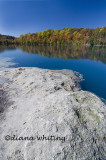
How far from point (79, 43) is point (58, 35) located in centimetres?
2429

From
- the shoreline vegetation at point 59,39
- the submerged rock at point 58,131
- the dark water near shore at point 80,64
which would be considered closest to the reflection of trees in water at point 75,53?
the dark water near shore at point 80,64

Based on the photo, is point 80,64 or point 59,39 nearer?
point 80,64

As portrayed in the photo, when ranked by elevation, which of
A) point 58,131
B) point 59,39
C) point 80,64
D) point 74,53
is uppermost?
point 59,39

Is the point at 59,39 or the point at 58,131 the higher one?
the point at 59,39

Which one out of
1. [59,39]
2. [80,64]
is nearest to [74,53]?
[80,64]

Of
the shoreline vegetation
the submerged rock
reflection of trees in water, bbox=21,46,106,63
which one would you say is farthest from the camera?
the shoreline vegetation

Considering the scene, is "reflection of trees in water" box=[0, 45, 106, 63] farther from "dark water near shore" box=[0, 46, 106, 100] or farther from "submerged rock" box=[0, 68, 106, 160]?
"submerged rock" box=[0, 68, 106, 160]

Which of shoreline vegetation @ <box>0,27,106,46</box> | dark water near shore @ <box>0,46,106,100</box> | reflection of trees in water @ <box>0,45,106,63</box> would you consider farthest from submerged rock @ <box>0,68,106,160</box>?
shoreline vegetation @ <box>0,27,106,46</box>

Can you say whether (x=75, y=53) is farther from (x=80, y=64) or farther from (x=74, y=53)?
(x=80, y=64)

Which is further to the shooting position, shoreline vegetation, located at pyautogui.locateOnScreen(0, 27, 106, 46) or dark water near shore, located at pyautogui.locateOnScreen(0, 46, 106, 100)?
shoreline vegetation, located at pyautogui.locateOnScreen(0, 27, 106, 46)

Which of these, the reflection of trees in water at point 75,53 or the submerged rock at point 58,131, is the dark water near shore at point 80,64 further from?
the submerged rock at point 58,131

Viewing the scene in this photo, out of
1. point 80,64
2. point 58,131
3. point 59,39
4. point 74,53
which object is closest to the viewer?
point 58,131

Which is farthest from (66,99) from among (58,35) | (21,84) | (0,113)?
(58,35)

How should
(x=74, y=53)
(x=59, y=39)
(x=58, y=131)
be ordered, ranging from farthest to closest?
1. (x=59, y=39)
2. (x=74, y=53)
3. (x=58, y=131)
